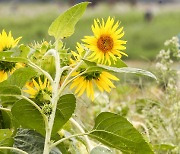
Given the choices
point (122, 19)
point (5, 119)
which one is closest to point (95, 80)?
point (5, 119)

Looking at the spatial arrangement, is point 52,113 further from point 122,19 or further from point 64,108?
point 122,19

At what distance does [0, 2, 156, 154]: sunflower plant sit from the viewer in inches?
33.5

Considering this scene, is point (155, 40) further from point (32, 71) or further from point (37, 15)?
point (32, 71)

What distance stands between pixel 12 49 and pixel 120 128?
0.55ft

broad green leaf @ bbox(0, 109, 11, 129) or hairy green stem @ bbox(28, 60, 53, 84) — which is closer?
hairy green stem @ bbox(28, 60, 53, 84)

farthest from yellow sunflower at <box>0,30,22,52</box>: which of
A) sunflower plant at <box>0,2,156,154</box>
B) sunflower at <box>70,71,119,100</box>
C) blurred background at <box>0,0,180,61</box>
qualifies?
blurred background at <box>0,0,180,61</box>

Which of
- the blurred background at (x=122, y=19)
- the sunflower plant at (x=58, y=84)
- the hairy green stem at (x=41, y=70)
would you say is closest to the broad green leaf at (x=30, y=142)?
the sunflower plant at (x=58, y=84)

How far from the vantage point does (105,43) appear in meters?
0.87

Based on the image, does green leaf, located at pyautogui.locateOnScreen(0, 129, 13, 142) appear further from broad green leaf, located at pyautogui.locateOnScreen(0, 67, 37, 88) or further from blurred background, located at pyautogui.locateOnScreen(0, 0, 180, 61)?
blurred background, located at pyautogui.locateOnScreen(0, 0, 180, 61)

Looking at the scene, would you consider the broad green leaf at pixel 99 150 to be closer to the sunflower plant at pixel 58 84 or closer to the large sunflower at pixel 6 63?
the sunflower plant at pixel 58 84

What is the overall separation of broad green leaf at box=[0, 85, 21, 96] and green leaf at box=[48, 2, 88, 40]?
0.31ft

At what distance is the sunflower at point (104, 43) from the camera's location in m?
0.86

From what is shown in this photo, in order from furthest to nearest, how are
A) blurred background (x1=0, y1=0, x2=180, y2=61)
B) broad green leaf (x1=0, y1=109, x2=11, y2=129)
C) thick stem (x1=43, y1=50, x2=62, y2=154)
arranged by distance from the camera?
blurred background (x1=0, y1=0, x2=180, y2=61), broad green leaf (x1=0, y1=109, x2=11, y2=129), thick stem (x1=43, y1=50, x2=62, y2=154)

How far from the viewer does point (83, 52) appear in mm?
890
